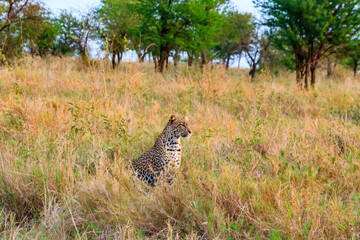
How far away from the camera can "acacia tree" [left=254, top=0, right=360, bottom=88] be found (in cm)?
1302

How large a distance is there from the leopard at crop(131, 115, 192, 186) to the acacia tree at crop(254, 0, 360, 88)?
944 cm

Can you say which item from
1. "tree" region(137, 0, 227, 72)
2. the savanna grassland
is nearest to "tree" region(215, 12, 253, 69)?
"tree" region(137, 0, 227, 72)

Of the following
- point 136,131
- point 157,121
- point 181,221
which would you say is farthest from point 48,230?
point 157,121

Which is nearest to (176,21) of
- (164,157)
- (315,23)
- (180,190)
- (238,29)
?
(315,23)

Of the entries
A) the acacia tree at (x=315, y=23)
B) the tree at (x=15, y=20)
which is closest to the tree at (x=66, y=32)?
the tree at (x=15, y=20)

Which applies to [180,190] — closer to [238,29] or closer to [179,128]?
[179,128]

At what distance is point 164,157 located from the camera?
424 centimetres

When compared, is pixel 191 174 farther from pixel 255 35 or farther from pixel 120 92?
pixel 255 35

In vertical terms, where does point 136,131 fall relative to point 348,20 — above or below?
below

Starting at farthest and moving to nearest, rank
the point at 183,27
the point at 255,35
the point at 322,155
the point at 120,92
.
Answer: the point at 255,35 → the point at 183,27 → the point at 120,92 → the point at 322,155

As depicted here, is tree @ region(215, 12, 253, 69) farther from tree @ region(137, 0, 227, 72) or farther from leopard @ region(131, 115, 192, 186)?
leopard @ region(131, 115, 192, 186)

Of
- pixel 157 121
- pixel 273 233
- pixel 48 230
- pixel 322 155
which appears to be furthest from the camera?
pixel 157 121

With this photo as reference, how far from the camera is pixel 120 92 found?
30.8 feet

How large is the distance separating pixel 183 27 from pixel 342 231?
15081 mm
